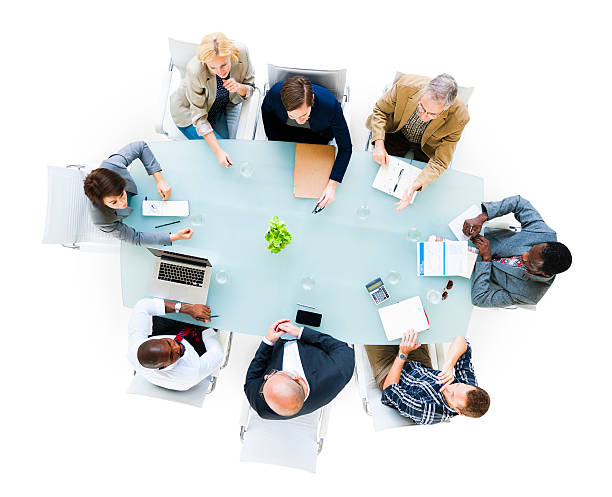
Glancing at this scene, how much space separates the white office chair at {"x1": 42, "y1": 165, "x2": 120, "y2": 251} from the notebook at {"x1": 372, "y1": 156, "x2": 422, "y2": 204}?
1.60 m

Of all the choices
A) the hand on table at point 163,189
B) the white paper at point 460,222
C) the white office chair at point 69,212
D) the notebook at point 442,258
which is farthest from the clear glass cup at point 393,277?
the white office chair at point 69,212

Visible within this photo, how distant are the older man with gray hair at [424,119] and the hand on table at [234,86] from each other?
80 centimetres

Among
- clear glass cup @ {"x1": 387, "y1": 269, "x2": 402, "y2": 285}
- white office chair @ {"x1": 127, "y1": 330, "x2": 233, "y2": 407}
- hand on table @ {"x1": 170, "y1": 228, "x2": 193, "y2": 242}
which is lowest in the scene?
white office chair @ {"x1": 127, "y1": 330, "x2": 233, "y2": 407}

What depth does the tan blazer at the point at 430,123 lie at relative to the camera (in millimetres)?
2094

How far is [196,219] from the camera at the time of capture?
7.13 feet

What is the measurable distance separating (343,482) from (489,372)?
1404 mm

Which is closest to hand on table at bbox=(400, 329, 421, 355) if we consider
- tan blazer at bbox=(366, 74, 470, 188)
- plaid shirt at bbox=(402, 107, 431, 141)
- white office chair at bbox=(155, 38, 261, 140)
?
tan blazer at bbox=(366, 74, 470, 188)

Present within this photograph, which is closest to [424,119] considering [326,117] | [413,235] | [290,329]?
[326,117]

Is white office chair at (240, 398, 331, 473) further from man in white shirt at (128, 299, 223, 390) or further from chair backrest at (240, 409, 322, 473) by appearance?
man in white shirt at (128, 299, 223, 390)

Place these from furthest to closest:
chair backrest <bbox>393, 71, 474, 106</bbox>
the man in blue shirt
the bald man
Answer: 1. chair backrest <bbox>393, 71, 474, 106</bbox>
2. the man in blue shirt
3. the bald man

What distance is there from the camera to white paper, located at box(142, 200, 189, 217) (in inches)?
85.9

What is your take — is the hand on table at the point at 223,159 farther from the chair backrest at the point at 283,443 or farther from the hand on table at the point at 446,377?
the hand on table at the point at 446,377

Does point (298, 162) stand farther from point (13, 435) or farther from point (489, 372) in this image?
point (13, 435)

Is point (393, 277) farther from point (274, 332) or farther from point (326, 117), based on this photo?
point (326, 117)
